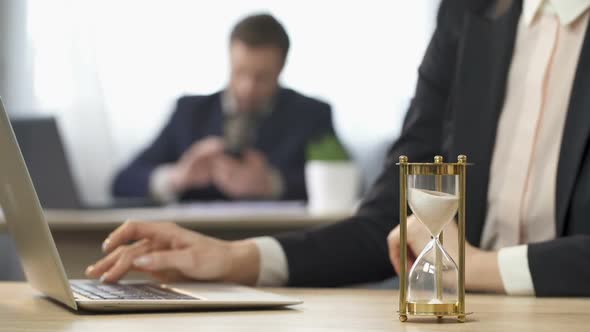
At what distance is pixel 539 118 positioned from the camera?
153 centimetres

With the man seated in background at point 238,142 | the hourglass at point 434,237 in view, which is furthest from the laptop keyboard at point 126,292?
the man seated in background at point 238,142

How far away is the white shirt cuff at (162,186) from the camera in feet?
16.3

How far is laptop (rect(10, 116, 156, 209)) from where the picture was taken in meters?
3.21

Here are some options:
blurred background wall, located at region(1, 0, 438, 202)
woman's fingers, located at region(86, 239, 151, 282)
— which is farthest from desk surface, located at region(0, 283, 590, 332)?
blurred background wall, located at region(1, 0, 438, 202)

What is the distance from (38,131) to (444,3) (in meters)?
1.97

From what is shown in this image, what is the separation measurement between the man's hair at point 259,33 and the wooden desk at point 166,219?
134cm

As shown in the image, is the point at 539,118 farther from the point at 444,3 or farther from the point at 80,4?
the point at 80,4

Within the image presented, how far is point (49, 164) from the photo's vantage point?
3.25 metres

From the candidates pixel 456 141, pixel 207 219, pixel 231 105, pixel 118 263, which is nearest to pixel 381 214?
pixel 456 141

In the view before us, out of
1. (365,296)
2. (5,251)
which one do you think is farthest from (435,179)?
(5,251)

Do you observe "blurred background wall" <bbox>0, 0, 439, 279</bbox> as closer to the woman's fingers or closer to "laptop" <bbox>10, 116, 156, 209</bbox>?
"laptop" <bbox>10, 116, 156, 209</bbox>

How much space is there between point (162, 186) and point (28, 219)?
4011 mm

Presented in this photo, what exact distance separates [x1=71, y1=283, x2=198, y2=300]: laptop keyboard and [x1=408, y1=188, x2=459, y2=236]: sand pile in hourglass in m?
0.29

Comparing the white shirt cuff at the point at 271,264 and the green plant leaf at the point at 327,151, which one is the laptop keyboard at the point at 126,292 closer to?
the white shirt cuff at the point at 271,264
